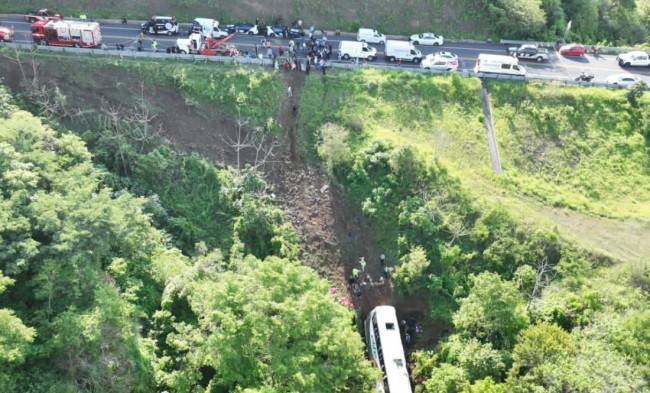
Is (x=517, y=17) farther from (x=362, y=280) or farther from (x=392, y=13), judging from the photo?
(x=362, y=280)

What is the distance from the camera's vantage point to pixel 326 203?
46.7 meters

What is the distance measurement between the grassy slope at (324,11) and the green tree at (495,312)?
31430mm

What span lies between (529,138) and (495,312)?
18893 mm

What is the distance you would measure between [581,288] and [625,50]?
30549mm

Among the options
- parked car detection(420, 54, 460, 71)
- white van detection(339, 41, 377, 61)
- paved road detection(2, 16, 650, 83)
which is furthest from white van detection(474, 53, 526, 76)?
white van detection(339, 41, 377, 61)

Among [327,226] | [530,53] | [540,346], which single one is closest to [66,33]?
[327,226]

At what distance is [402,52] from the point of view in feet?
180

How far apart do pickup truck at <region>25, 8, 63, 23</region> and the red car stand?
49.1 meters

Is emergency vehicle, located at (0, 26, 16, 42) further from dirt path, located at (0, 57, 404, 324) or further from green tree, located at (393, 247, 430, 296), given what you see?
green tree, located at (393, 247, 430, 296)

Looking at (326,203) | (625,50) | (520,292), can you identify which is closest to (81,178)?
(326,203)

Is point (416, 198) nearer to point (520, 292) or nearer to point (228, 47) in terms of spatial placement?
point (520, 292)

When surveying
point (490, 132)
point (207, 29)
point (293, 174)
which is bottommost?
point (293, 174)

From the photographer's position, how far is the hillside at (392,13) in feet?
193

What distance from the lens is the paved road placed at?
2185 inches
